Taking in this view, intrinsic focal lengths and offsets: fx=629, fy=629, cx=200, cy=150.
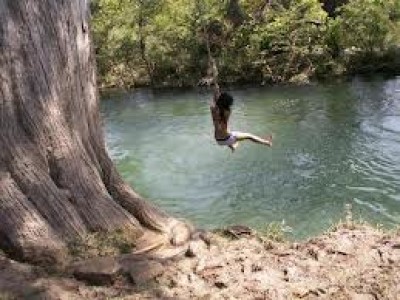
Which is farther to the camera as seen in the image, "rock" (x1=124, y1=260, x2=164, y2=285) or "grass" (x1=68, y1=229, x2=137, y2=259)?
"grass" (x1=68, y1=229, x2=137, y2=259)

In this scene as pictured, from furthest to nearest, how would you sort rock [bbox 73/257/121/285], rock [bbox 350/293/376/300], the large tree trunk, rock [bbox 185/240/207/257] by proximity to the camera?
1. rock [bbox 185/240/207/257]
2. the large tree trunk
3. rock [bbox 73/257/121/285]
4. rock [bbox 350/293/376/300]

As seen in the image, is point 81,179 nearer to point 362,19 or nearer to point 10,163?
point 10,163

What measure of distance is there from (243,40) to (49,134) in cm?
2373

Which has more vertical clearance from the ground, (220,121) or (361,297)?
(220,121)

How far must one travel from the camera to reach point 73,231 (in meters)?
5.57

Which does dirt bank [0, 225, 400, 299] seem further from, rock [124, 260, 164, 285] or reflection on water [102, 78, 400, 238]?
reflection on water [102, 78, 400, 238]

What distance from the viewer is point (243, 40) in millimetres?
28609

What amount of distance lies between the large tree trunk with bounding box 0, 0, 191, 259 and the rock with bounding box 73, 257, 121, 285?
1.09ft

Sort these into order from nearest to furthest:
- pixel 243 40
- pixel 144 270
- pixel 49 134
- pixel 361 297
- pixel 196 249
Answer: pixel 361 297
pixel 144 270
pixel 49 134
pixel 196 249
pixel 243 40

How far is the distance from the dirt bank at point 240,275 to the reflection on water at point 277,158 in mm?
3202

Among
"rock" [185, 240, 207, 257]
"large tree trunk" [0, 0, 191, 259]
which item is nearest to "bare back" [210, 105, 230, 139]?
"large tree trunk" [0, 0, 191, 259]

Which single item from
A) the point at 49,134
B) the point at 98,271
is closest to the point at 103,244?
the point at 98,271

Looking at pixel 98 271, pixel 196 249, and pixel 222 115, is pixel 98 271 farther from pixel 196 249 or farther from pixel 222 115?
pixel 222 115

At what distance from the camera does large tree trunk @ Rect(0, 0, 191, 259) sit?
5344mm
